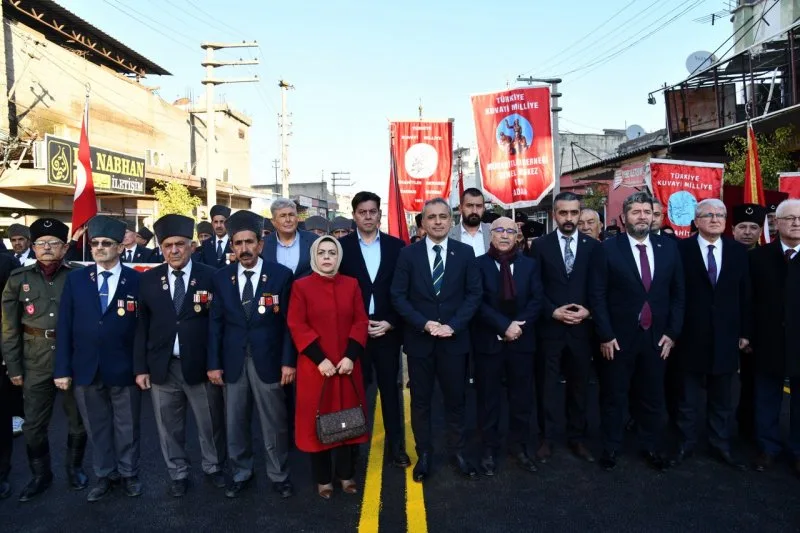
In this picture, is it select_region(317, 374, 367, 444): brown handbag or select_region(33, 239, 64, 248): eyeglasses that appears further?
select_region(33, 239, 64, 248): eyeglasses

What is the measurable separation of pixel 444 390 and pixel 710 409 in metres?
2.19

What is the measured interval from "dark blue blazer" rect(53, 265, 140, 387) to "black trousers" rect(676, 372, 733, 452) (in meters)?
4.36

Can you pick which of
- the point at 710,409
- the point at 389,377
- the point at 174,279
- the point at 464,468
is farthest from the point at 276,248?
the point at 710,409

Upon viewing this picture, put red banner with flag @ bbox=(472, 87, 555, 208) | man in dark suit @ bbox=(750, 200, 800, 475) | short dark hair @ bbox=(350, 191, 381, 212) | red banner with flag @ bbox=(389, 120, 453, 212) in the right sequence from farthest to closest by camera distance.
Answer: red banner with flag @ bbox=(389, 120, 453, 212) → red banner with flag @ bbox=(472, 87, 555, 208) → short dark hair @ bbox=(350, 191, 381, 212) → man in dark suit @ bbox=(750, 200, 800, 475)

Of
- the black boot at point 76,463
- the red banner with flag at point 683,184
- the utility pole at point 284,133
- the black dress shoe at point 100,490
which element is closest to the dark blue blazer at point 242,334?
the black dress shoe at point 100,490

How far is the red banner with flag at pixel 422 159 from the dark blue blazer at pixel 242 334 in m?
4.59

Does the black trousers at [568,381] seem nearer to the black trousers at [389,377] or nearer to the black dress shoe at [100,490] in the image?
the black trousers at [389,377]

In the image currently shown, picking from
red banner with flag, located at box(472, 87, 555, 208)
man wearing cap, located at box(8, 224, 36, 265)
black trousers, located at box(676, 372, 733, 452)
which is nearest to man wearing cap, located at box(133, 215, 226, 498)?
black trousers, located at box(676, 372, 733, 452)

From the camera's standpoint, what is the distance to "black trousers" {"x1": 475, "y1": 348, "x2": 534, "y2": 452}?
14.1 ft

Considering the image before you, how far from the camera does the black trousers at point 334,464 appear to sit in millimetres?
3867

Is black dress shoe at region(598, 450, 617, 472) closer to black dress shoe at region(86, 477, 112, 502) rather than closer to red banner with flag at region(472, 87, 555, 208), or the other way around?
black dress shoe at region(86, 477, 112, 502)

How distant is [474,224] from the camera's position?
5.87 metres

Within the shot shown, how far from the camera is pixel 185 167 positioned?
34781 millimetres

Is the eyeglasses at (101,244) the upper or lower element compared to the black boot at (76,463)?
upper
